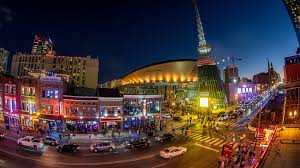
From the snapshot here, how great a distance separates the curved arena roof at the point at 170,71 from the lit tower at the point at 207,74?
1013 centimetres

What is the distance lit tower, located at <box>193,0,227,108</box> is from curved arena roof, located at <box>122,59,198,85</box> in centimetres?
1013

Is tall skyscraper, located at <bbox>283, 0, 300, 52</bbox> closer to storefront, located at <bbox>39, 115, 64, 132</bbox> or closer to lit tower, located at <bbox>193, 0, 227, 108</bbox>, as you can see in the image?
lit tower, located at <bbox>193, 0, 227, 108</bbox>

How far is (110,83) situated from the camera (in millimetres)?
195875

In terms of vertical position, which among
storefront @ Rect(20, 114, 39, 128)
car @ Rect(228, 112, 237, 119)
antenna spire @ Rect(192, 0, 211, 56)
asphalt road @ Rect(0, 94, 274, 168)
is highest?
antenna spire @ Rect(192, 0, 211, 56)

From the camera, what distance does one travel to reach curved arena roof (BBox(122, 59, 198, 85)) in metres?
134

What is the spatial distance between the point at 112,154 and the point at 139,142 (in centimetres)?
638

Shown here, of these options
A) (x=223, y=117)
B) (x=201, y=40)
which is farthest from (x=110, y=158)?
(x=201, y=40)

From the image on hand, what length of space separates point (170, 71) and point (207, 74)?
24.5 metres

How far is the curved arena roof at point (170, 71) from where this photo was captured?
134 m

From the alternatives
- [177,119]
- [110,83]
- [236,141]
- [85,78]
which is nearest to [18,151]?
[236,141]

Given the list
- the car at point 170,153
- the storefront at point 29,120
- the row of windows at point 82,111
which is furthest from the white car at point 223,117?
the storefront at point 29,120

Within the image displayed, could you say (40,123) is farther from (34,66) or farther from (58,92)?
(34,66)

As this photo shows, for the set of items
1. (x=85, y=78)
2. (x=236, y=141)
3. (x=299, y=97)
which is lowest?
(x=236, y=141)

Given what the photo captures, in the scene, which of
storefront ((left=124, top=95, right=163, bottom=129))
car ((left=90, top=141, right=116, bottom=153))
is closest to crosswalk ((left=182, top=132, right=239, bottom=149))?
storefront ((left=124, top=95, right=163, bottom=129))
